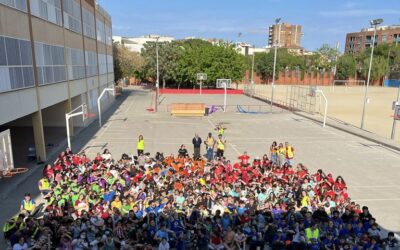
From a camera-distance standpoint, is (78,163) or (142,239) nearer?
(142,239)

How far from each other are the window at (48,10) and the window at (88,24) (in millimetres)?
8045

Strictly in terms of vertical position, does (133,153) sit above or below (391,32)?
below

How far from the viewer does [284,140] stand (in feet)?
82.3

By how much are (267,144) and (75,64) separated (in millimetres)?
16123

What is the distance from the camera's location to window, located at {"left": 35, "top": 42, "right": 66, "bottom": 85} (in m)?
18.4

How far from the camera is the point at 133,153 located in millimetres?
20875

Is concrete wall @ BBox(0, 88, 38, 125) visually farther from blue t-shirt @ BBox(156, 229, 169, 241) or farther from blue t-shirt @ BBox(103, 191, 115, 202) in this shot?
blue t-shirt @ BBox(156, 229, 169, 241)

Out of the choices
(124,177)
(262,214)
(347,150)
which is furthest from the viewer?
(347,150)

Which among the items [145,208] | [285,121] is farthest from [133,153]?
[285,121]

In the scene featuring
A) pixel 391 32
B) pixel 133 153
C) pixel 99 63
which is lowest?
pixel 133 153

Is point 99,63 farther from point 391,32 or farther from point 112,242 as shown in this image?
point 391,32

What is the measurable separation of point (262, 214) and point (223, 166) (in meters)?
4.65

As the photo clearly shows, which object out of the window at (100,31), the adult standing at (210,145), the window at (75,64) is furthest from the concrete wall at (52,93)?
the window at (100,31)

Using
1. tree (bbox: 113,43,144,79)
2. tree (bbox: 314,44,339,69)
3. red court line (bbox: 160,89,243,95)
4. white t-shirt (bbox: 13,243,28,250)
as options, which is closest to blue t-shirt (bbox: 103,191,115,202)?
white t-shirt (bbox: 13,243,28,250)
